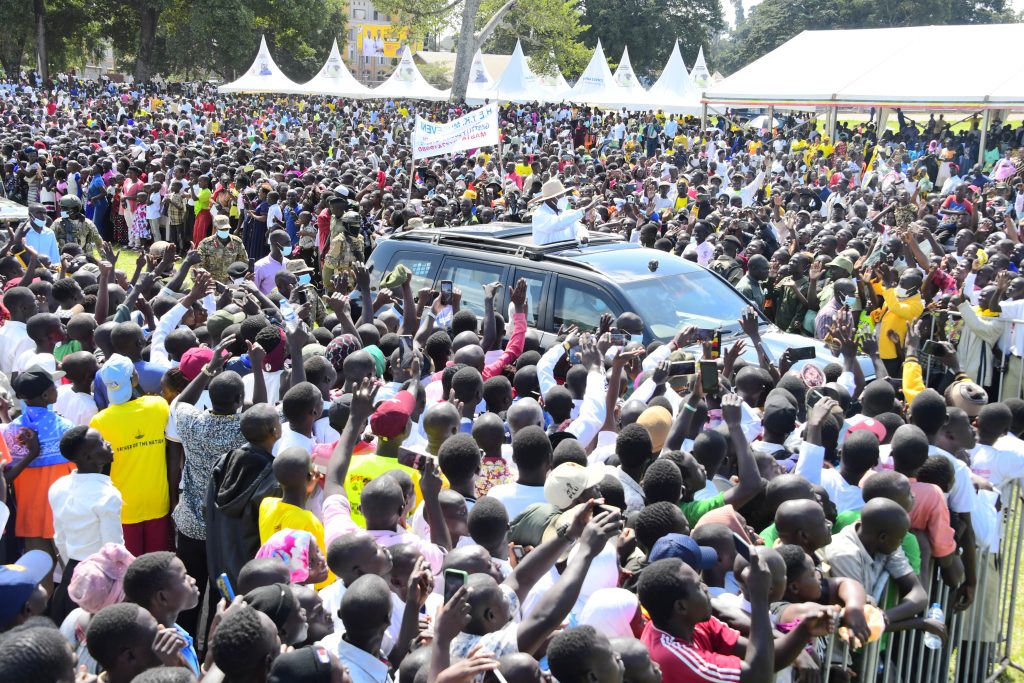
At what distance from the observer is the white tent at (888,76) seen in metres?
23.0

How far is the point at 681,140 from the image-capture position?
2831 centimetres

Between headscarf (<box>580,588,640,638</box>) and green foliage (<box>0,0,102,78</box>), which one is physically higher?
green foliage (<box>0,0,102,78</box>)

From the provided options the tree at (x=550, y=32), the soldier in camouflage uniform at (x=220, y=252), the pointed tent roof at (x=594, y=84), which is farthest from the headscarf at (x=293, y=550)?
the tree at (x=550, y=32)

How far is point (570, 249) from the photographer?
24.9ft

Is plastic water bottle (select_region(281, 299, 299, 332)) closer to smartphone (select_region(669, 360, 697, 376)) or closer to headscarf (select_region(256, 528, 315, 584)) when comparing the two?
headscarf (select_region(256, 528, 315, 584))

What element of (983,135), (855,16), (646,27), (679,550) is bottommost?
(679,550)

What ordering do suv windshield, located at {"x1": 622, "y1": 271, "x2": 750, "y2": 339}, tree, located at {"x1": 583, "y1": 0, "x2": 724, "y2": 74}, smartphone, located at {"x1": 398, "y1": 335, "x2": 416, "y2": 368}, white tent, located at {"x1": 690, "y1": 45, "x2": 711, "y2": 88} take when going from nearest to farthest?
smartphone, located at {"x1": 398, "y1": 335, "x2": 416, "y2": 368} < suv windshield, located at {"x1": 622, "y1": 271, "x2": 750, "y2": 339} < white tent, located at {"x1": 690, "y1": 45, "x2": 711, "y2": 88} < tree, located at {"x1": 583, "y1": 0, "x2": 724, "y2": 74}

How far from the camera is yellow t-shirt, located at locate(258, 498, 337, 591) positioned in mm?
3625

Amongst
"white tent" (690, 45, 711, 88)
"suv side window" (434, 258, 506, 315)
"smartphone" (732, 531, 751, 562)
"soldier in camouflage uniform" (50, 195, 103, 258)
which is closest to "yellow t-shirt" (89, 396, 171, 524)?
"smartphone" (732, 531, 751, 562)

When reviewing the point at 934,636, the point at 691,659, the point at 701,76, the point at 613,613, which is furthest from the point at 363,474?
the point at 701,76

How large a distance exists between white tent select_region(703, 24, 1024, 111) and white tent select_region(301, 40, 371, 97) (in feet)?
50.7

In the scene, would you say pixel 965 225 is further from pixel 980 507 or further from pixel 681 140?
pixel 681 140

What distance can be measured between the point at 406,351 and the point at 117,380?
172cm

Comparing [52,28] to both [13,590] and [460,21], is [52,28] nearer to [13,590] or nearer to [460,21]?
[460,21]
